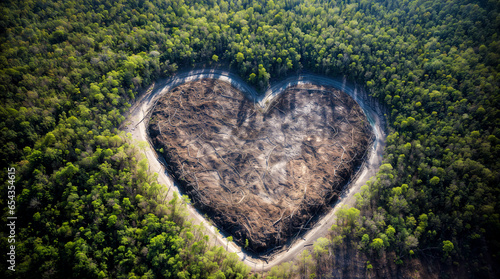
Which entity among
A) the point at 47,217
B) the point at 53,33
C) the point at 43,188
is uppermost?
the point at 53,33

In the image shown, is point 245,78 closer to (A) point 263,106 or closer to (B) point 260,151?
(A) point 263,106

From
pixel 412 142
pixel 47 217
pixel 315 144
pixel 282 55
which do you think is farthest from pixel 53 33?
pixel 412 142

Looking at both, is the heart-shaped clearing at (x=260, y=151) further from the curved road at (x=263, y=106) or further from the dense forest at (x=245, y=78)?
the dense forest at (x=245, y=78)

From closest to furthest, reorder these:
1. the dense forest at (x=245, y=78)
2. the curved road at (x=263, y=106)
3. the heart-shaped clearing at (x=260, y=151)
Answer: the dense forest at (x=245, y=78) → the curved road at (x=263, y=106) → the heart-shaped clearing at (x=260, y=151)

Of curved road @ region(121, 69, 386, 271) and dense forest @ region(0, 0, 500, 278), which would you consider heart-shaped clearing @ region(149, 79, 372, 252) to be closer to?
curved road @ region(121, 69, 386, 271)

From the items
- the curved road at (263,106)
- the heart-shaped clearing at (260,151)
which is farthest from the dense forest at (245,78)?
the heart-shaped clearing at (260,151)

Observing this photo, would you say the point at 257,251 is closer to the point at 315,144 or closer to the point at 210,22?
the point at 315,144

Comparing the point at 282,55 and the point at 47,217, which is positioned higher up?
the point at 282,55
